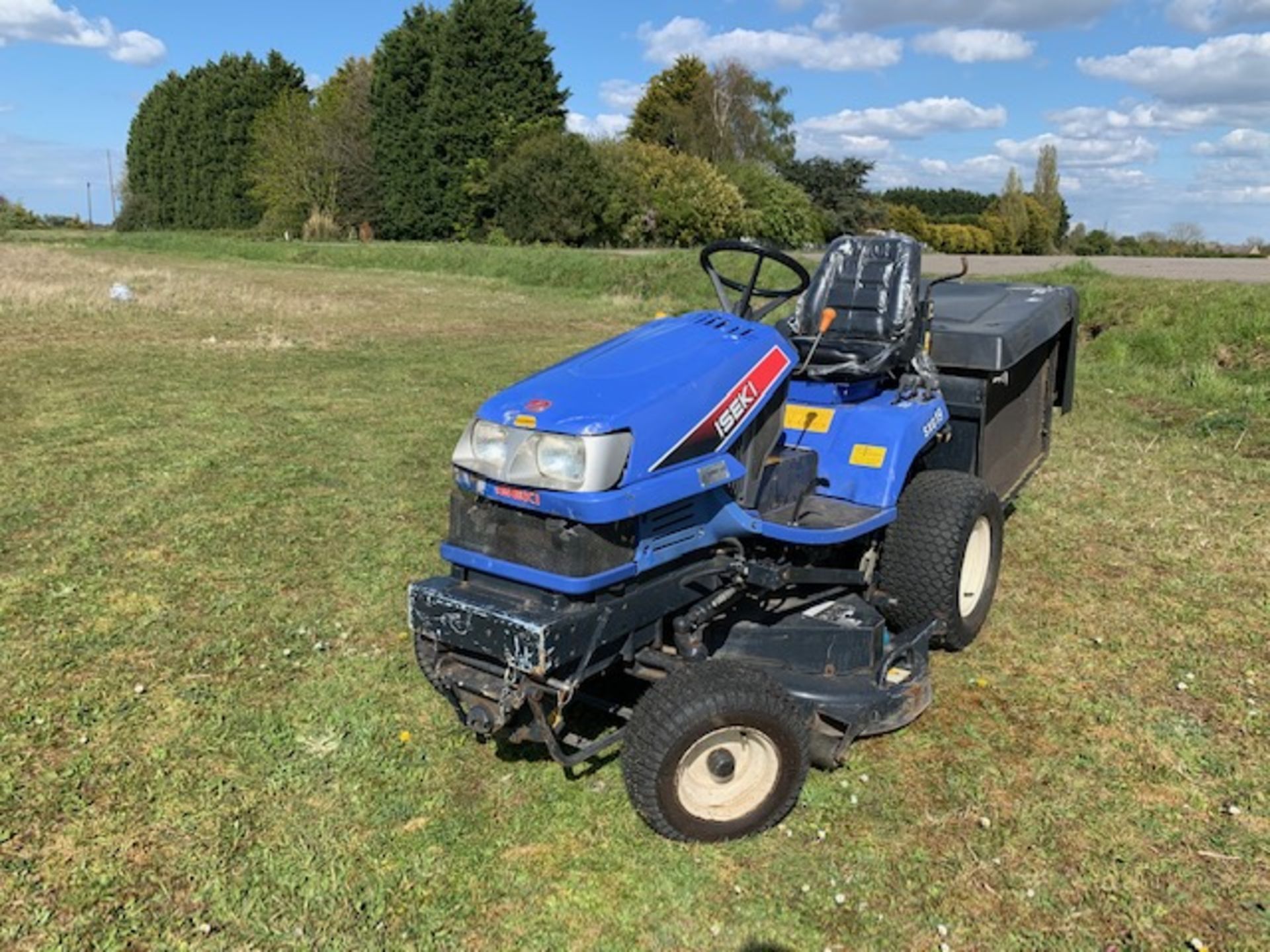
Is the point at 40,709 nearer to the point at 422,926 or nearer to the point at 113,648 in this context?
the point at 113,648

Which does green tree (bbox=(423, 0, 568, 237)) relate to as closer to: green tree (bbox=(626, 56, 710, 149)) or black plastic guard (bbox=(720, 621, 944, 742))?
green tree (bbox=(626, 56, 710, 149))

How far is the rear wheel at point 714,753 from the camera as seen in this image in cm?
274

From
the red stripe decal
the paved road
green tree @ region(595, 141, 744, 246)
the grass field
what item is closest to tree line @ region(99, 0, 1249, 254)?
green tree @ region(595, 141, 744, 246)

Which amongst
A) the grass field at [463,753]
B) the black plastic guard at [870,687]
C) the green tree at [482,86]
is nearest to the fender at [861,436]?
the black plastic guard at [870,687]

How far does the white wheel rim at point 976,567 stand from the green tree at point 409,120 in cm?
4098

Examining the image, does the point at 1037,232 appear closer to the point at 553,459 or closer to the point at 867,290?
the point at 867,290

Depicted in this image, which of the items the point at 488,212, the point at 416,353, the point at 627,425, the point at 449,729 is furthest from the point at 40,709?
the point at 488,212

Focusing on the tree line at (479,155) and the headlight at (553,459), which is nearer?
the headlight at (553,459)

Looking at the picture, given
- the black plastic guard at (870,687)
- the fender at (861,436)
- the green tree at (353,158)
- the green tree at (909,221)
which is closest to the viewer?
the black plastic guard at (870,687)

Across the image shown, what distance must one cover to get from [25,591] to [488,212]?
124 feet

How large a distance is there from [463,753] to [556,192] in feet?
104

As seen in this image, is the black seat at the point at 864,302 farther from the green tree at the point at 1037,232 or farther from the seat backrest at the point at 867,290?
the green tree at the point at 1037,232

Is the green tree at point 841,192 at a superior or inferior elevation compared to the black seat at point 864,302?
superior

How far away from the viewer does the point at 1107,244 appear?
37906 mm
